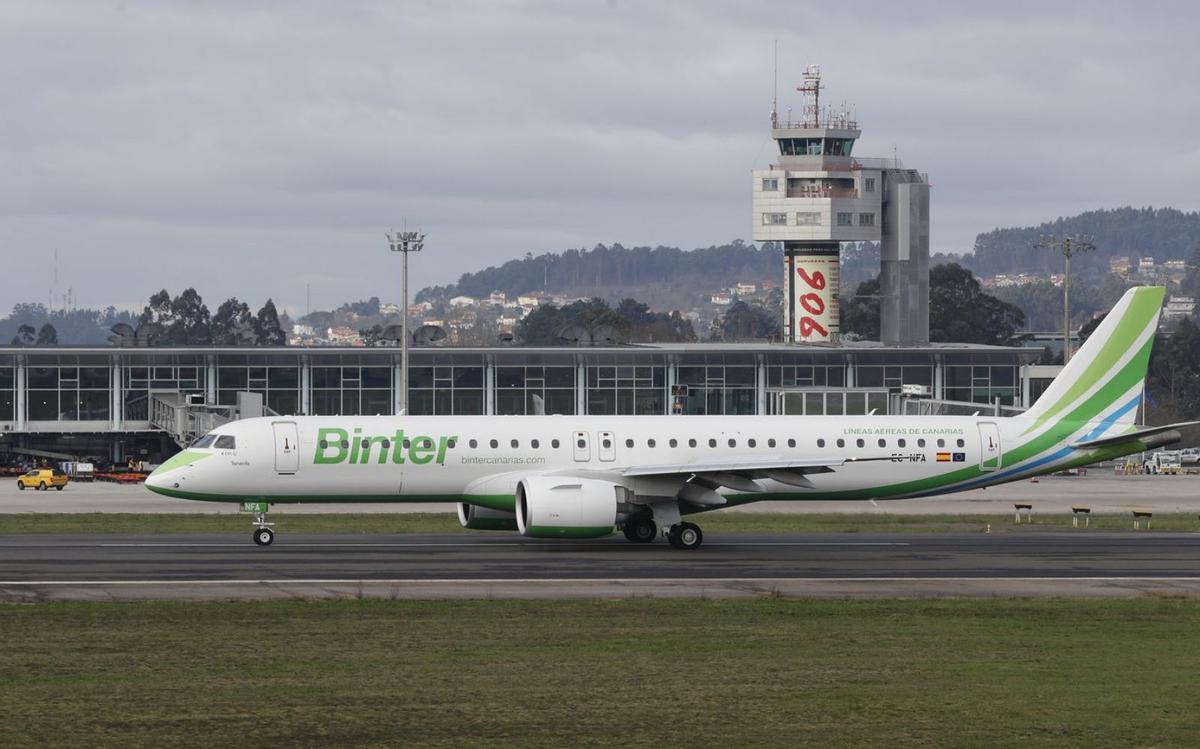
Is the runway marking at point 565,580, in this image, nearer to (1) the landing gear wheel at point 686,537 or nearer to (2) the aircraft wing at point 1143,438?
(1) the landing gear wheel at point 686,537

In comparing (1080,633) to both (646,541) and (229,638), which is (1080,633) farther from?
(646,541)

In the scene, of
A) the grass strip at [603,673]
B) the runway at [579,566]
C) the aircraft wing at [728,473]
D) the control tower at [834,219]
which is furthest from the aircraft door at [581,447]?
the control tower at [834,219]

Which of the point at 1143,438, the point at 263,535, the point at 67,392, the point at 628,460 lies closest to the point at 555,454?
the point at 628,460

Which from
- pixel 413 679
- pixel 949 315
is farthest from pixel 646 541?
pixel 949 315

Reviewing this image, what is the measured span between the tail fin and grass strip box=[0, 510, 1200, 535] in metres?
3.82

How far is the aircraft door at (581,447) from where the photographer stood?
144 feet

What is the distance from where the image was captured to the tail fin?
156 feet

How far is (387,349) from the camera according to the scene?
331 ft

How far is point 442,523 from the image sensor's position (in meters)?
51.1

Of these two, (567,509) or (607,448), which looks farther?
(607,448)

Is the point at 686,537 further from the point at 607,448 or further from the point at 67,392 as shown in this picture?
the point at 67,392

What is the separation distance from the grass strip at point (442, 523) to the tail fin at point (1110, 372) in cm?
382

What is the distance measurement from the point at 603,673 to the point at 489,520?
68.6 ft

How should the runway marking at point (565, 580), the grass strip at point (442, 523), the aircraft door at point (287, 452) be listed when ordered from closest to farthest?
the runway marking at point (565, 580) → the aircraft door at point (287, 452) → the grass strip at point (442, 523)
